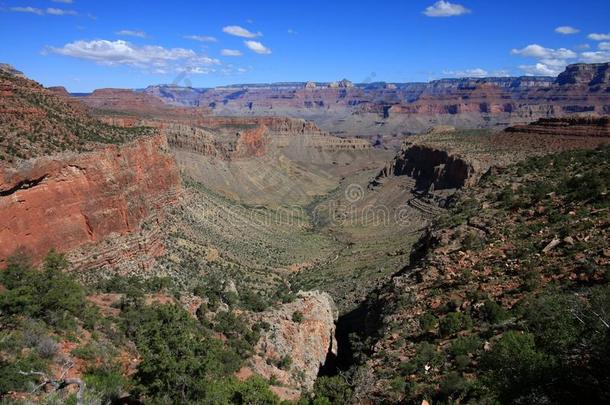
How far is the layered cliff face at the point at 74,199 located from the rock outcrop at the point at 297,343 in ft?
42.7

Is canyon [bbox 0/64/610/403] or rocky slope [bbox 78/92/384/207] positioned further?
rocky slope [bbox 78/92/384/207]

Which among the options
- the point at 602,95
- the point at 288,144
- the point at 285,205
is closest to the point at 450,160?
the point at 285,205

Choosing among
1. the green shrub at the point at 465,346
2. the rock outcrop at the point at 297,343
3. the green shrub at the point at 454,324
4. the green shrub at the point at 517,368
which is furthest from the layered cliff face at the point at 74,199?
the green shrub at the point at 517,368

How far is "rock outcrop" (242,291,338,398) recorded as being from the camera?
24750 millimetres

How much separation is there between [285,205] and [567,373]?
7590 centimetres

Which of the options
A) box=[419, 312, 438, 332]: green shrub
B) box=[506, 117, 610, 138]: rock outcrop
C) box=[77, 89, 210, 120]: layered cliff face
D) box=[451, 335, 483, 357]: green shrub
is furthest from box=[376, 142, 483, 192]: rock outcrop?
box=[77, 89, 210, 120]: layered cliff face

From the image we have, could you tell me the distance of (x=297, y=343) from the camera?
27.6 m

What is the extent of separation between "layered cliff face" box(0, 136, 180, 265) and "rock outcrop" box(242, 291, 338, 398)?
13.0 m

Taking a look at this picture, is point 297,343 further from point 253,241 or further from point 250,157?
point 250,157

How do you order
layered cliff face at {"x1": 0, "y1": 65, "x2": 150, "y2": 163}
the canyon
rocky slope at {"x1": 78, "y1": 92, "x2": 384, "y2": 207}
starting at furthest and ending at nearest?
rocky slope at {"x1": 78, "y1": 92, "x2": 384, "y2": 207} < layered cliff face at {"x1": 0, "y1": 65, "x2": 150, "y2": 163} < the canyon

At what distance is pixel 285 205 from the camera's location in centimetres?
8788

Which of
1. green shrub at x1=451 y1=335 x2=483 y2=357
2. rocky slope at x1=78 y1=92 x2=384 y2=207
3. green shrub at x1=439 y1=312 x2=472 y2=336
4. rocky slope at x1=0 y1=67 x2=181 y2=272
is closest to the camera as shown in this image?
green shrub at x1=451 y1=335 x2=483 y2=357

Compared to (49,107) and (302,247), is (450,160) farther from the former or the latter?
(49,107)

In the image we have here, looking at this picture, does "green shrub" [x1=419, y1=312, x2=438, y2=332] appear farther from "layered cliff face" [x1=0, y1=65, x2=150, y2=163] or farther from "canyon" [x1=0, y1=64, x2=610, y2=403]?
"layered cliff face" [x1=0, y1=65, x2=150, y2=163]
